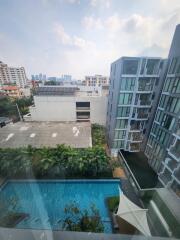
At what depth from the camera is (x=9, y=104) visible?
10.1 m

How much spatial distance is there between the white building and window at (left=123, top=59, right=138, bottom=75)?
427cm

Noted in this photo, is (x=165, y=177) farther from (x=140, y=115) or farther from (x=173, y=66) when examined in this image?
(x=173, y=66)

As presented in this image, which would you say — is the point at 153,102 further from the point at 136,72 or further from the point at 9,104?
the point at 9,104

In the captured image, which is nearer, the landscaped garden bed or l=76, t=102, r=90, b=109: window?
the landscaped garden bed

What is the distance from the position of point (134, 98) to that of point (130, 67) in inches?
55.6

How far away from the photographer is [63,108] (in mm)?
9391

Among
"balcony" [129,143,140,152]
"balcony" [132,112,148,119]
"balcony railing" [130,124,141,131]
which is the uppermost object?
"balcony" [132,112,148,119]

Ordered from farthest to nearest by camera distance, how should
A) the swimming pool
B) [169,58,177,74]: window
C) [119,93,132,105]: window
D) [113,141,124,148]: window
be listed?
[113,141,124,148]: window < [119,93,132,105]: window < [169,58,177,74]: window < the swimming pool

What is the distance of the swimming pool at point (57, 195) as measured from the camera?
2.76m

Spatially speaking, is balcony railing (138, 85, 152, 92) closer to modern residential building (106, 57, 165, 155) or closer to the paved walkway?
modern residential building (106, 57, 165, 155)

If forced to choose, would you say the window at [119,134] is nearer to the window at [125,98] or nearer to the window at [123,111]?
the window at [123,111]

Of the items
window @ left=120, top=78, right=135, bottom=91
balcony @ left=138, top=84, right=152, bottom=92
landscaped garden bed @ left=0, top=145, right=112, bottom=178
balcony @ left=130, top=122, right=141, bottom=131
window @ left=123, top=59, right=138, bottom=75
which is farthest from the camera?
balcony @ left=130, top=122, right=141, bottom=131

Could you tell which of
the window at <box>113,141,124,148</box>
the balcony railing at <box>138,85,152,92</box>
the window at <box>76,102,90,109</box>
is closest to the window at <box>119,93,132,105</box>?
the balcony railing at <box>138,85,152,92</box>

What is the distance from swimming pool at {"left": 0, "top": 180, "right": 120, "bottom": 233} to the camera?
109 inches
